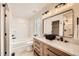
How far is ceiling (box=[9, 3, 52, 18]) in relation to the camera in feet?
5.11

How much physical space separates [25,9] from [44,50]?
2.38 feet

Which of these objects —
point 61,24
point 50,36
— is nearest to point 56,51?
point 50,36

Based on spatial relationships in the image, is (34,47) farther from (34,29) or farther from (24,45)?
(34,29)

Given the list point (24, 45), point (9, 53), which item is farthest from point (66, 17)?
point (9, 53)

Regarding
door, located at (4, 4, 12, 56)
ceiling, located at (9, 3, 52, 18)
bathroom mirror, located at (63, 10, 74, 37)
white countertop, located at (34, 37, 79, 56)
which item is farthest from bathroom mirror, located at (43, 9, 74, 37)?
door, located at (4, 4, 12, 56)

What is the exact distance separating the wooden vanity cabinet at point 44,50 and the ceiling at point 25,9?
1.53 ft

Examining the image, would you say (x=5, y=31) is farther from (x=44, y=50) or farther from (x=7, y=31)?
(x=44, y=50)

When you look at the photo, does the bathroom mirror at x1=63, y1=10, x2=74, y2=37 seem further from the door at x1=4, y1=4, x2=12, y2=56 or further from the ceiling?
the door at x1=4, y1=4, x2=12, y2=56

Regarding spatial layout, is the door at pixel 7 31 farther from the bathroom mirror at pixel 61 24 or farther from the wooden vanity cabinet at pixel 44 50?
the bathroom mirror at pixel 61 24

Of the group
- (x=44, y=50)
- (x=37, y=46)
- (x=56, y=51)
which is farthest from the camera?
(x=37, y=46)

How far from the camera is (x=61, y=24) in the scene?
1.75 meters

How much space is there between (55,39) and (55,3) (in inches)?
23.6

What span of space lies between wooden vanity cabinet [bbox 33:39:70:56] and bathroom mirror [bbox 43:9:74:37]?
236 millimetres

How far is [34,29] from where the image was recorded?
5.62 feet
